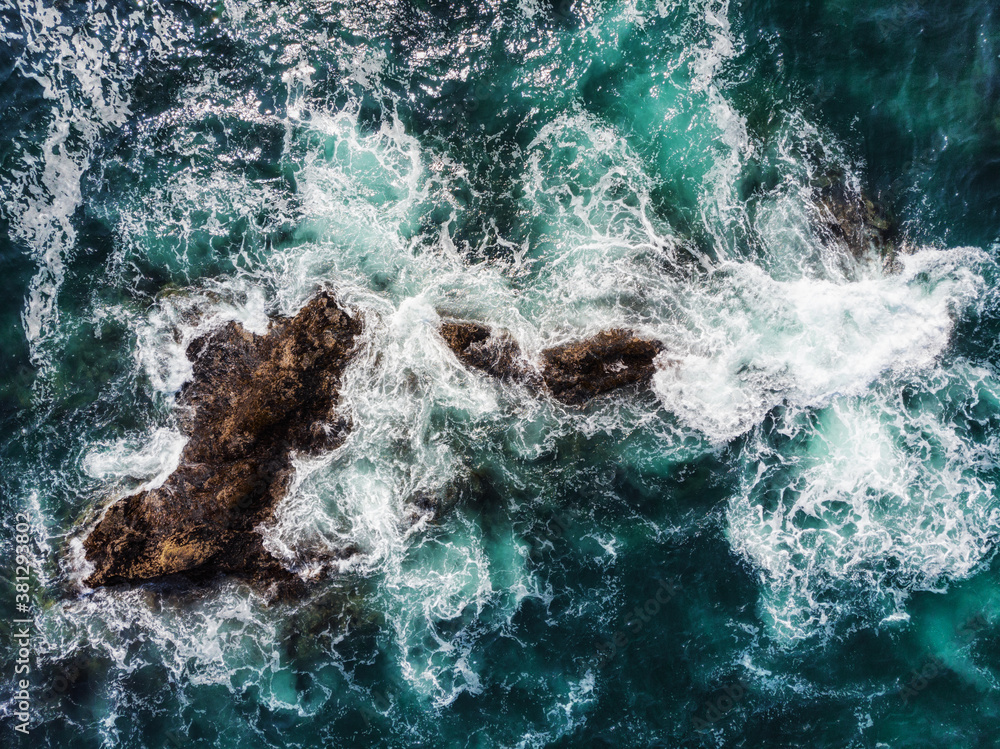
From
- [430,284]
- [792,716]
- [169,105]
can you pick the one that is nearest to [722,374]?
[430,284]

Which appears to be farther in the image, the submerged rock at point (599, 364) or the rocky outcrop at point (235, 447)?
the submerged rock at point (599, 364)

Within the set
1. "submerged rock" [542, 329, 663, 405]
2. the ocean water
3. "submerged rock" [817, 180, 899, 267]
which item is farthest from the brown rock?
"submerged rock" [817, 180, 899, 267]

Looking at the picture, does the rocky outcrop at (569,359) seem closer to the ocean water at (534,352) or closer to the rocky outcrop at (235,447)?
the ocean water at (534,352)

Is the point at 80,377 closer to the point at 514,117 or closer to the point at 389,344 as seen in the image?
the point at 389,344

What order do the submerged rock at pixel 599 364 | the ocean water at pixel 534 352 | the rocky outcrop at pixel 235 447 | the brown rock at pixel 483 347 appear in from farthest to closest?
the ocean water at pixel 534 352 → the brown rock at pixel 483 347 → the submerged rock at pixel 599 364 → the rocky outcrop at pixel 235 447

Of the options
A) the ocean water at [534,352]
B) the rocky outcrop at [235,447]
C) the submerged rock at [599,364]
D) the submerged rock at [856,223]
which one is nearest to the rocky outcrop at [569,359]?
the submerged rock at [599,364]
